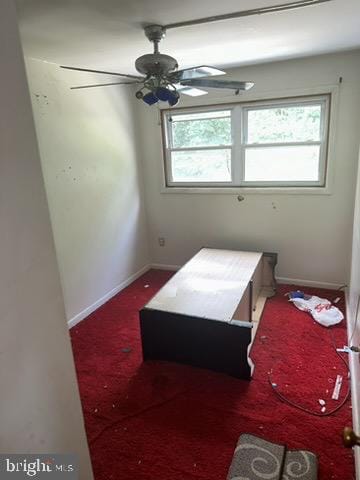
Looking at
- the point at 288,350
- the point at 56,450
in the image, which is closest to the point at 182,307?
the point at 288,350

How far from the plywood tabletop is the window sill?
706 mm

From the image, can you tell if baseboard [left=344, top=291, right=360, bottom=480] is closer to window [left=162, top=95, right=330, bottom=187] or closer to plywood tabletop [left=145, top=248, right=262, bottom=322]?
plywood tabletop [left=145, top=248, right=262, bottom=322]

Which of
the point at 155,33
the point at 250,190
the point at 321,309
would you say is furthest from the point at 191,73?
the point at 321,309

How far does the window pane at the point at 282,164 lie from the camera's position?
339 cm

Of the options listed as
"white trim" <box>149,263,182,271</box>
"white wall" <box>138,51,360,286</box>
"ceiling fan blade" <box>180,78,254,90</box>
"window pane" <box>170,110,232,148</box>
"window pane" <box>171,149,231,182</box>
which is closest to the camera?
"ceiling fan blade" <box>180,78,254,90</box>

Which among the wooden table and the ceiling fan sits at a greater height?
the ceiling fan

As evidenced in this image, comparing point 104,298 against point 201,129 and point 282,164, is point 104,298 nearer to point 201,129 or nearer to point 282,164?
point 201,129

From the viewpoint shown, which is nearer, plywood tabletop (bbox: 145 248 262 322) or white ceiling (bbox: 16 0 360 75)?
white ceiling (bbox: 16 0 360 75)

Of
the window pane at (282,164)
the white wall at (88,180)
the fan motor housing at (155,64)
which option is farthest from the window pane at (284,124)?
the fan motor housing at (155,64)

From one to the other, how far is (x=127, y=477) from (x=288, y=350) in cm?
154

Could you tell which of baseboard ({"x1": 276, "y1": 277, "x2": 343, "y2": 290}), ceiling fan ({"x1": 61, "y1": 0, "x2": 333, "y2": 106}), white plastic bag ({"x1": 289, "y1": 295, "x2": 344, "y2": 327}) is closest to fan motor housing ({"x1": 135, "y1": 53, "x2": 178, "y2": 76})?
ceiling fan ({"x1": 61, "y1": 0, "x2": 333, "y2": 106})

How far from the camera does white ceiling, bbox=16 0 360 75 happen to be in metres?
1.66

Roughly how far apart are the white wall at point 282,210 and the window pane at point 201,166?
8.3 inches

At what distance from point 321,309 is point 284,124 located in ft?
6.47
